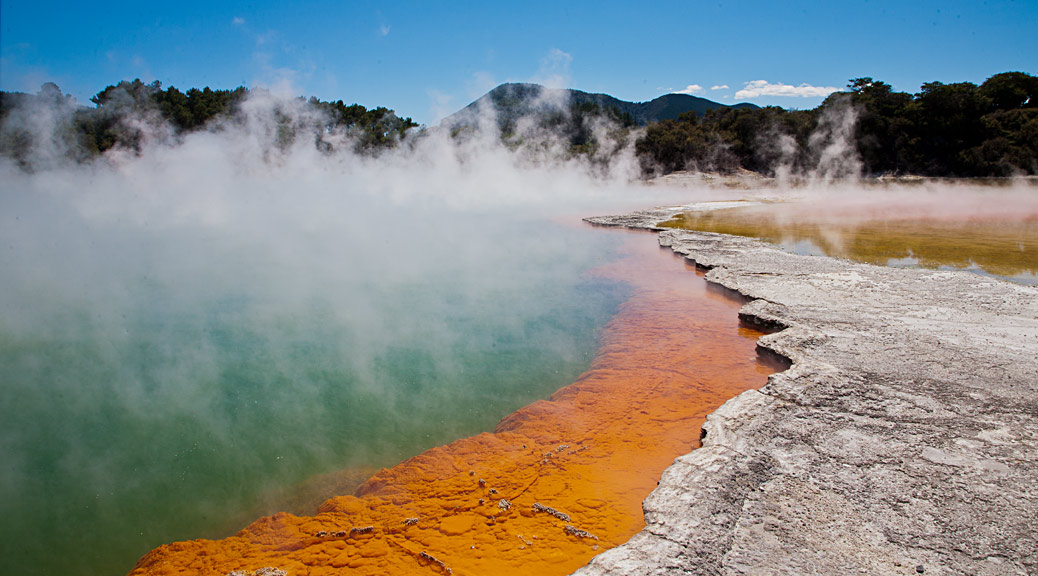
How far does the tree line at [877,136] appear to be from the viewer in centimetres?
2036

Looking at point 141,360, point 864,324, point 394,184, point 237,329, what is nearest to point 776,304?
point 864,324

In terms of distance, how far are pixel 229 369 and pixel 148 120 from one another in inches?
771

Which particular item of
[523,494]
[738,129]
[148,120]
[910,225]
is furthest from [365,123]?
[523,494]

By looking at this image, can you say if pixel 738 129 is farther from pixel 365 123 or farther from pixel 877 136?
pixel 365 123

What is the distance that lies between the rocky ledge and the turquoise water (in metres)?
A: 1.61

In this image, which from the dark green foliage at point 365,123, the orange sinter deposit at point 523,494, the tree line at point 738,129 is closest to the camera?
the orange sinter deposit at point 523,494

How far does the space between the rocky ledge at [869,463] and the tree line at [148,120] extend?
18676 millimetres

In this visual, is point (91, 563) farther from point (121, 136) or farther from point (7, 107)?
point (121, 136)

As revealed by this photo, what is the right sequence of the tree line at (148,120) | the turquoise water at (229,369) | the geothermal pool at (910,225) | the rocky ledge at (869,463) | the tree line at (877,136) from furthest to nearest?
the tree line at (877,136) → the tree line at (148,120) → the geothermal pool at (910,225) → the turquoise water at (229,369) → the rocky ledge at (869,463)

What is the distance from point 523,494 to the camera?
101 inches

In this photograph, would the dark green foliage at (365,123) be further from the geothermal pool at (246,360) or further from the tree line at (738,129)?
the geothermal pool at (246,360)

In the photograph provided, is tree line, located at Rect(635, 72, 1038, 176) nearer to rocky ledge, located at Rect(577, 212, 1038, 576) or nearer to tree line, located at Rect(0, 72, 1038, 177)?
tree line, located at Rect(0, 72, 1038, 177)

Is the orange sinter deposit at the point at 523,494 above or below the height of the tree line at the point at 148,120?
below

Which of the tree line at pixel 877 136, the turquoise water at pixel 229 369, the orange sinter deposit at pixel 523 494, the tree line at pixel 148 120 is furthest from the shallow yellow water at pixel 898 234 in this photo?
the tree line at pixel 148 120
